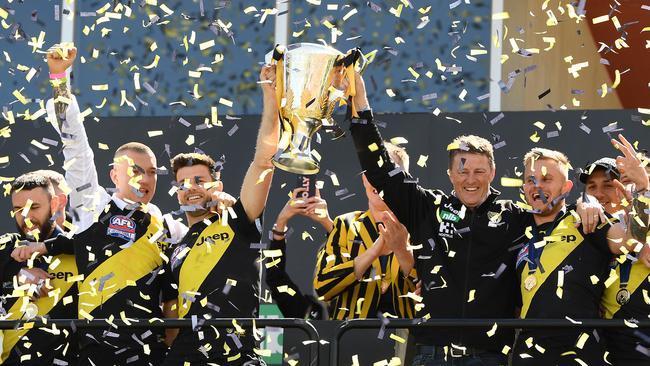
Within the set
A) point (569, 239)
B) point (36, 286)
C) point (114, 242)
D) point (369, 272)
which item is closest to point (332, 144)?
point (369, 272)

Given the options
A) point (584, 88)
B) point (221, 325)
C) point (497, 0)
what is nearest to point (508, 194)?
point (497, 0)

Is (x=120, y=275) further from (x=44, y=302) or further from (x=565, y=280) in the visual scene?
(x=565, y=280)

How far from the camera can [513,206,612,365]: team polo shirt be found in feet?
15.3

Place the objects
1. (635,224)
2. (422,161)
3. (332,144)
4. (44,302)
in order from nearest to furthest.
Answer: (635,224), (44,302), (422,161), (332,144)

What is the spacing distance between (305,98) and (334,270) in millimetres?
1221

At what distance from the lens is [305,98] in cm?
438

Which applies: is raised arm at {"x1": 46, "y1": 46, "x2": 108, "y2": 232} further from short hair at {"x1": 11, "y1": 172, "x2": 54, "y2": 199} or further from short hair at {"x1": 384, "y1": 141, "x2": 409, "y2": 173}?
short hair at {"x1": 384, "y1": 141, "x2": 409, "y2": 173}

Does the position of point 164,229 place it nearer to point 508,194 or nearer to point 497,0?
point 508,194

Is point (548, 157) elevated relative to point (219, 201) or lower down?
elevated

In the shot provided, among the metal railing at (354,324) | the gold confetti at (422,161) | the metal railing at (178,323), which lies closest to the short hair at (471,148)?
the metal railing at (354,324)

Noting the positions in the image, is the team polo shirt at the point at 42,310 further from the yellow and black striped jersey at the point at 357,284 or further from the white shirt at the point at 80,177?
the yellow and black striped jersey at the point at 357,284

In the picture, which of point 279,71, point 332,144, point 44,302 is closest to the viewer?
point 279,71

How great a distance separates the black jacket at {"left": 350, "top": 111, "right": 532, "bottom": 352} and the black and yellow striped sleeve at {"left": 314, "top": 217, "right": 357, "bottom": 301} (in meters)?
0.39

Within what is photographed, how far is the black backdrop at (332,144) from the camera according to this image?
6.95 m
